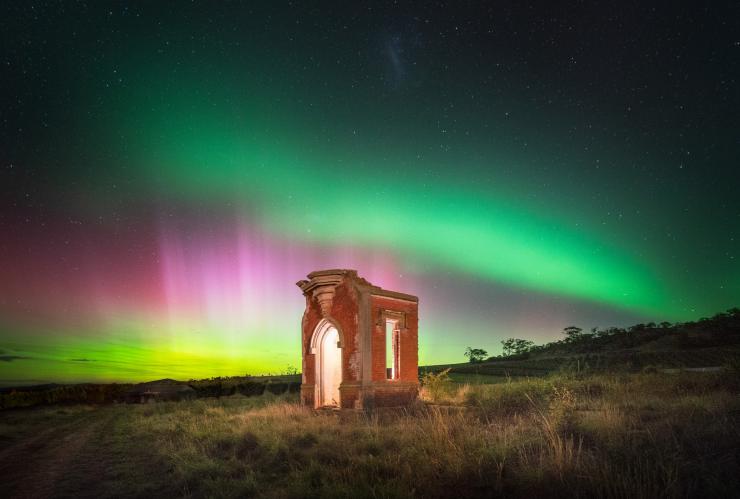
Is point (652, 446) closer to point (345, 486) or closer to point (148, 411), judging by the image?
point (345, 486)

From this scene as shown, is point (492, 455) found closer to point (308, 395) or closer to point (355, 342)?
point (355, 342)

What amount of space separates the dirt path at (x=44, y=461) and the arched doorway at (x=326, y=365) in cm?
885

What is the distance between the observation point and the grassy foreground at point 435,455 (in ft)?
23.3

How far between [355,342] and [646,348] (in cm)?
5739

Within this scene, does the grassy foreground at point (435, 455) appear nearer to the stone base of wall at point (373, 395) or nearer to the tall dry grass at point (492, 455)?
the tall dry grass at point (492, 455)

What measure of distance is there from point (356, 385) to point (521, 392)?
6970 millimetres

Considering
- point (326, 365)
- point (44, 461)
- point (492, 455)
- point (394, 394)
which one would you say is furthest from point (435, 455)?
point (326, 365)

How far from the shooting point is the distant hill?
5000 cm

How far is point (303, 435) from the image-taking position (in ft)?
44.1

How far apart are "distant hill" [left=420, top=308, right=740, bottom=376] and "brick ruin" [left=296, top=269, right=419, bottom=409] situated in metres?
33.2

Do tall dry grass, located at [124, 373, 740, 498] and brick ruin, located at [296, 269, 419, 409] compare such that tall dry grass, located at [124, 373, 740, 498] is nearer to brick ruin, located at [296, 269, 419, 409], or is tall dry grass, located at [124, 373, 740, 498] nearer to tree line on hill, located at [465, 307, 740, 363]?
brick ruin, located at [296, 269, 419, 409]

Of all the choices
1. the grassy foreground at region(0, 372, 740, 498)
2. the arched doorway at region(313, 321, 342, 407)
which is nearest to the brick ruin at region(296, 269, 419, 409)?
the arched doorway at region(313, 321, 342, 407)

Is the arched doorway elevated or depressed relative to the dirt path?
elevated

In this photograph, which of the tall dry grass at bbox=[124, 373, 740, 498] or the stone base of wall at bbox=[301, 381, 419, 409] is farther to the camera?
the stone base of wall at bbox=[301, 381, 419, 409]
